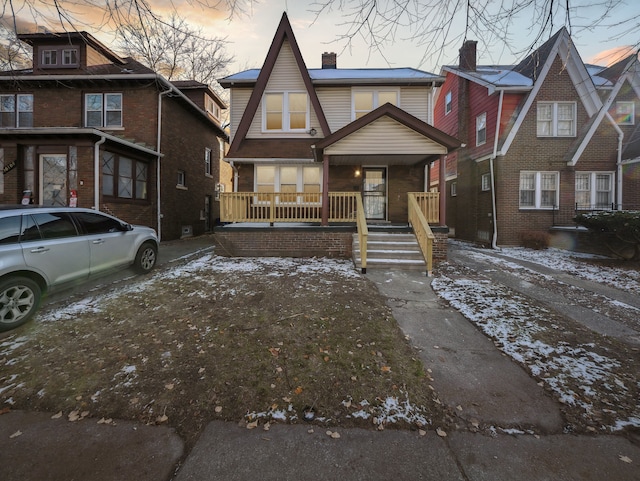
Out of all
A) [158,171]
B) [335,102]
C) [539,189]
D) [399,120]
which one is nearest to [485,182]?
[539,189]

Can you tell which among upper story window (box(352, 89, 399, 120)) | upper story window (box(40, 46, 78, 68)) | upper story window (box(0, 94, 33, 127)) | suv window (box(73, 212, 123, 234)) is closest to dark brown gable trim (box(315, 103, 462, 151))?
upper story window (box(352, 89, 399, 120))

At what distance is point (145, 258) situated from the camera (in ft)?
22.9

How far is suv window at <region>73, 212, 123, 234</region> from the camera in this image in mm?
5387

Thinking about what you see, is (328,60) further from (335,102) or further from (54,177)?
(54,177)

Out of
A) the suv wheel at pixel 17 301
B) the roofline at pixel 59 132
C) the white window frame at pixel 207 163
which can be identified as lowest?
the suv wheel at pixel 17 301

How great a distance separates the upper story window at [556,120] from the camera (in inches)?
492

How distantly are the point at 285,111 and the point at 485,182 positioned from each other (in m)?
10.1

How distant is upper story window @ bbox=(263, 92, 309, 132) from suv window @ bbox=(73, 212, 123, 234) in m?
7.54

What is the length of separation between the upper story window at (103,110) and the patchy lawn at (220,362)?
1129cm

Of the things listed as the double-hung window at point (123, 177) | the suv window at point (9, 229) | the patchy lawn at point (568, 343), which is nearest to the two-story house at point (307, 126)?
the double-hung window at point (123, 177)

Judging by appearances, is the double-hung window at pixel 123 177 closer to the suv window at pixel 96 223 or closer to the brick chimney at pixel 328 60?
the suv window at pixel 96 223

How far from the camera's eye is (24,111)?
13.1 metres

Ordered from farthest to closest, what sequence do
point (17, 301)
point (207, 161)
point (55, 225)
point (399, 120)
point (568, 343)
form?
point (207, 161)
point (399, 120)
point (55, 225)
point (17, 301)
point (568, 343)

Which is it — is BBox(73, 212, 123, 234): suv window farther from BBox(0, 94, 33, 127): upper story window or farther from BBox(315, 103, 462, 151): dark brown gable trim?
BBox(0, 94, 33, 127): upper story window
